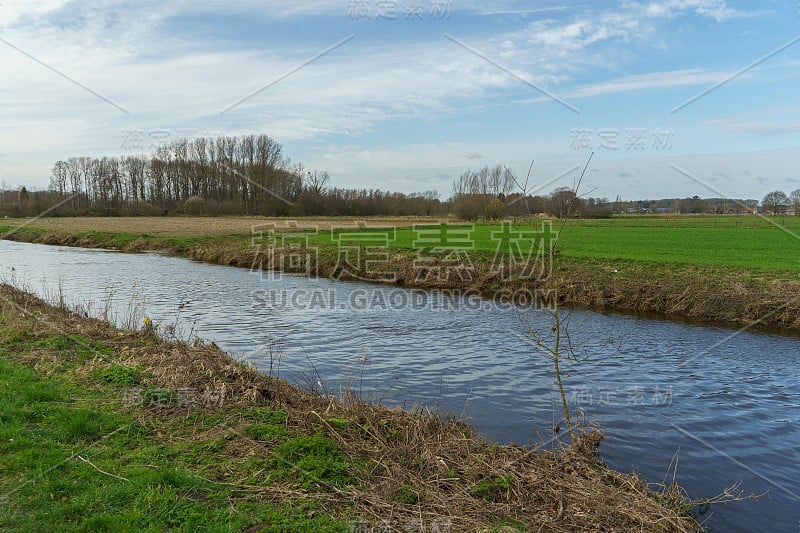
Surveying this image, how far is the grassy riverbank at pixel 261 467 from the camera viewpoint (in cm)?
432

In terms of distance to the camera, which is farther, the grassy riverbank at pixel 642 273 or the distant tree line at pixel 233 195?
the distant tree line at pixel 233 195

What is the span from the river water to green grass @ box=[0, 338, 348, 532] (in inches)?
118

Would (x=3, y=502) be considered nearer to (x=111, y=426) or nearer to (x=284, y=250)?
(x=111, y=426)

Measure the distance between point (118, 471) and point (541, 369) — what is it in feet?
26.7

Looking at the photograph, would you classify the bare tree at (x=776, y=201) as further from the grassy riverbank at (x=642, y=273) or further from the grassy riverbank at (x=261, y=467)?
the grassy riverbank at (x=261, y=467)

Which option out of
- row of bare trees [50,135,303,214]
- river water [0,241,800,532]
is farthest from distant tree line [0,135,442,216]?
river water [0,241,800,532]

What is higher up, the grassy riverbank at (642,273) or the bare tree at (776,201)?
the bare tree at (776,201)

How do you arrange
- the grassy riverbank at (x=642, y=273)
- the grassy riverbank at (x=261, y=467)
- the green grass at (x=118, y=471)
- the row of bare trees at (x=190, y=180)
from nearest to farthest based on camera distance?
the green grass at (x=118, y=471) < the grassy riverbank at (x=261, y=467) < the grassy riverbank at (x=642, y=273) < the row of bare trees at (x=190, y=180)

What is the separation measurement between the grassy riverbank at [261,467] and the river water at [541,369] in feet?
5.14

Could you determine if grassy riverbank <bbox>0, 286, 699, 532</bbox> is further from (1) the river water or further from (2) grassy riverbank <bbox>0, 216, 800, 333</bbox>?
(2) grassy riverbank <bbox>0, 216, 800, 333</bbox>

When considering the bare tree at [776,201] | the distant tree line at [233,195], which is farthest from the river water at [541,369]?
the bare tree at [776,201]

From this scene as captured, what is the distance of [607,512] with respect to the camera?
4.62 meters

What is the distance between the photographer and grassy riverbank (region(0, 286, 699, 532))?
4324mm

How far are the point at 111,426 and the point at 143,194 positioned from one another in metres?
97.3
